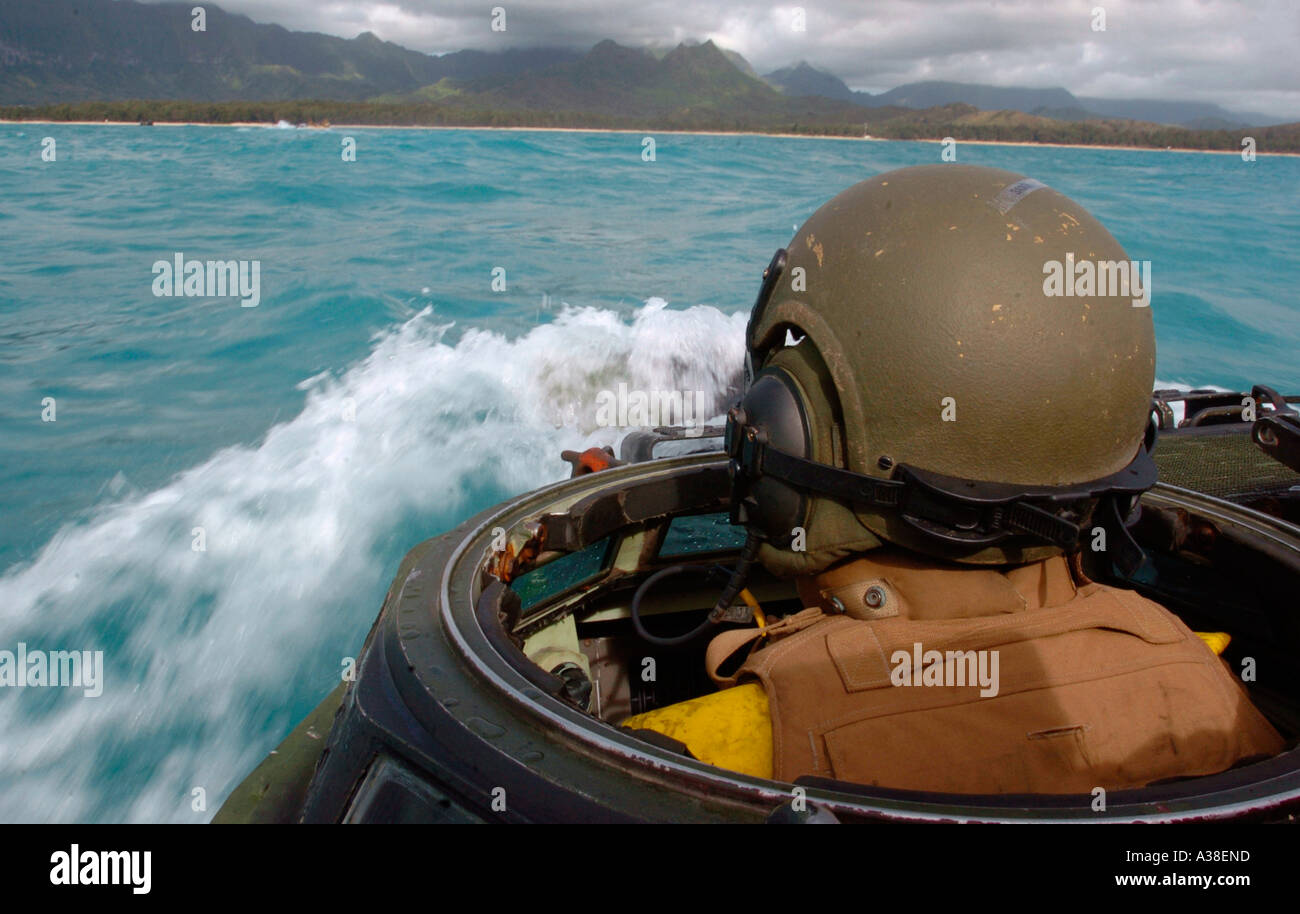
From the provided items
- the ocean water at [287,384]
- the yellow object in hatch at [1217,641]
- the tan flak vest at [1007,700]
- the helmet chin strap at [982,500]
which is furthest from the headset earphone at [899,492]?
the ocean water at [287,384]

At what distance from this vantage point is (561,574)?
297cm

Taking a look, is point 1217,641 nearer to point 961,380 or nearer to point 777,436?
point 961,380

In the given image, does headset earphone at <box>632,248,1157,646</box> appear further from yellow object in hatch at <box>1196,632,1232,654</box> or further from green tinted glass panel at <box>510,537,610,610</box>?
green tinted glass panel at <box>510,537,610,610</box>

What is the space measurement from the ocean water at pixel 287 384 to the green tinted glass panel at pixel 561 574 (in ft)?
9.69

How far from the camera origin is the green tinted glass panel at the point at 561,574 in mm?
2910

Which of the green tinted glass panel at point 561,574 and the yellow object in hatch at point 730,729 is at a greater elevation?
the yellow object in hatch at point 730,729

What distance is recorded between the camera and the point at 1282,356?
1507cm

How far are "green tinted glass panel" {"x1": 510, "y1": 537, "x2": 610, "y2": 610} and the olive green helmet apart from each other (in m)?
1.34

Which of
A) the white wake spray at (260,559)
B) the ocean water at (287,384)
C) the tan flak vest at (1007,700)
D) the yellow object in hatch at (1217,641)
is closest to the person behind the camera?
the tan flak vest at (1007,700)

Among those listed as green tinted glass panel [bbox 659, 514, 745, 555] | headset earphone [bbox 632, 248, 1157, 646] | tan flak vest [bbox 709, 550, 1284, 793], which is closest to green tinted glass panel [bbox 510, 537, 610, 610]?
green tinted glass panel [bbox 659, 514, 745, 555]

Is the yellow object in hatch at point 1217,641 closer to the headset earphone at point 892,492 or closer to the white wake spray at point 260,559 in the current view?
the headset earphone at point 892,492

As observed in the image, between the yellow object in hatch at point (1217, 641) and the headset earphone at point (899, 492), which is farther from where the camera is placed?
the yellow object in hatch at point (1217, 641)

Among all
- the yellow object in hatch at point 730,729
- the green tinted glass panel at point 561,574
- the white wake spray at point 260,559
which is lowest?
the white wake spray at point 260,559
